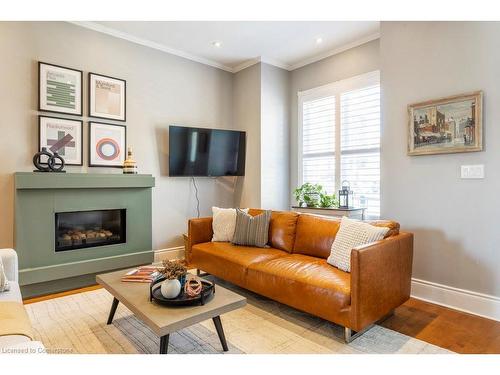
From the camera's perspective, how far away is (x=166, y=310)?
178cm

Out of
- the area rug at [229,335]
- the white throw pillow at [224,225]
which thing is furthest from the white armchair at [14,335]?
the white throw pillow at [224,225]

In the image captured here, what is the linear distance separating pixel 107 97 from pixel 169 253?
2180 millimetres

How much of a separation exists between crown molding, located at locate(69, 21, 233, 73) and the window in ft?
4.77

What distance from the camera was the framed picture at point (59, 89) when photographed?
323cm

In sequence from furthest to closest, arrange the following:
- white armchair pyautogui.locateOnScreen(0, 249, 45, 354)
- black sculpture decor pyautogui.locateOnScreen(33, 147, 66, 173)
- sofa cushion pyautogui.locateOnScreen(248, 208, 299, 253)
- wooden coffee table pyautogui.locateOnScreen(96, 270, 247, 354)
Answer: sofa cushion pyautogui.locateOnScreen(248, 208, 299, 253) < black sculpture decor pyautogui.locateOnScreen(33, 147, 66, 173) < wooden coffee table pyautogui.locateOnScreen(96, 270, 247, 354) < white armchair pyautogui.locateOnScreen(0, 249, 45, 354)

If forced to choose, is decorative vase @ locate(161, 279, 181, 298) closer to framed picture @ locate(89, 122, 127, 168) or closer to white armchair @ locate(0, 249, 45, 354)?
white armchair @ locate(0, 249, 45, 354)

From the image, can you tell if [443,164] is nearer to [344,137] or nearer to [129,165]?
[344,137]

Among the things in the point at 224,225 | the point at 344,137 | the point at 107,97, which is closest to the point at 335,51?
the point at 344,137

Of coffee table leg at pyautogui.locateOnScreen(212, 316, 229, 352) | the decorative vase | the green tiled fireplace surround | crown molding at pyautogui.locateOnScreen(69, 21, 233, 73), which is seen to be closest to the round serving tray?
the decorative vase

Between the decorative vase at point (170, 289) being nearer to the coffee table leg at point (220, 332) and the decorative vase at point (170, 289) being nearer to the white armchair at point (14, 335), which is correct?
the coffee table leg at point (220, 332)

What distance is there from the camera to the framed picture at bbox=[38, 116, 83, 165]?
324 centimetres

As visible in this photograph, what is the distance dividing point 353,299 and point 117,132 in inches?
127

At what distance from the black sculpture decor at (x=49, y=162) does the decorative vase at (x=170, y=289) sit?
206 cm

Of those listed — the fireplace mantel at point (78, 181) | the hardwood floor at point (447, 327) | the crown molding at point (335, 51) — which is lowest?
the hardwood floor at point (447, 327)
